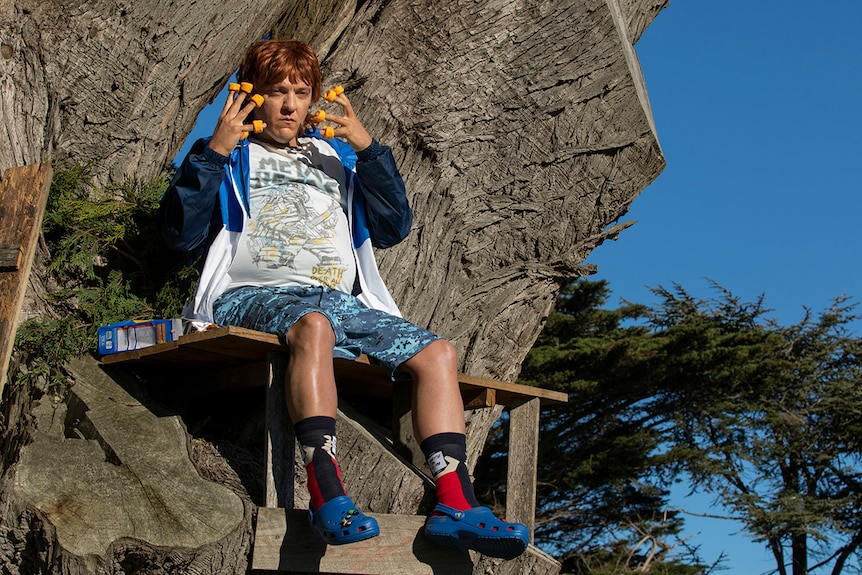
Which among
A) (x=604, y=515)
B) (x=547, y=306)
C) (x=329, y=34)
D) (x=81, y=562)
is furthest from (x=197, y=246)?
(x=604, y=515)

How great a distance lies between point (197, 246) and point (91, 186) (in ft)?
2.23

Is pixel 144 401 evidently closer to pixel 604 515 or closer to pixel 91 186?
pixel 91 186

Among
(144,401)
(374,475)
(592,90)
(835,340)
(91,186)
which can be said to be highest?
(835,340)

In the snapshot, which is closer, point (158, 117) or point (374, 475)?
point (374, 475)

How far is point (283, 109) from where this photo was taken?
3787 mm

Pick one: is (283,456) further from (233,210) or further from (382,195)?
(382,195)

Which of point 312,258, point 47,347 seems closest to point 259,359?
point 312,258

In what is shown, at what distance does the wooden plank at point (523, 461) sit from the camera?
161 inches

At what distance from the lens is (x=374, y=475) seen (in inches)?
138

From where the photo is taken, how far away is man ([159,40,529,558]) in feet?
10.2

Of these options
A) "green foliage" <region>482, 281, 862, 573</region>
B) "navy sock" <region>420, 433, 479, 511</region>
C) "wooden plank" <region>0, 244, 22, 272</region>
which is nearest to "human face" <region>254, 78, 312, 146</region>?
"wooden plank" <region>0, 244, 22, 272</region>

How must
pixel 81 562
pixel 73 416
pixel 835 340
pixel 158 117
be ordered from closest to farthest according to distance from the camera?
pixel 81 562, pixel 73 416, pixel 158 117, pixel 835 340

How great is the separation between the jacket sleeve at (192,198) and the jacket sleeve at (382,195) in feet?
1.76

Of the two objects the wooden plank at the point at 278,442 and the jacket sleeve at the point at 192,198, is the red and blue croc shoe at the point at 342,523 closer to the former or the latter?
the wooden plank at the point at 278,442
